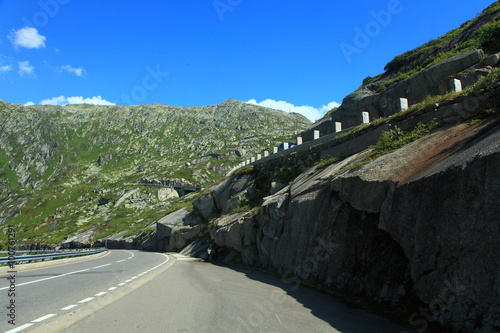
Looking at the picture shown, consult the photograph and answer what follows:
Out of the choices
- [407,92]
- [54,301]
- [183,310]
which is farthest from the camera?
[407,92]

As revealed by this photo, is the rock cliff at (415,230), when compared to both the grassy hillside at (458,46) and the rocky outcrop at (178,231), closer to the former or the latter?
the grassy hillside at (458,46)

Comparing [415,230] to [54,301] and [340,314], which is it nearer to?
[340,314]

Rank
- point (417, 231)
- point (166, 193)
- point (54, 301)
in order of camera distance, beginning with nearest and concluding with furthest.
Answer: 1. point (417, 231)
2. point (54, 301)
3. point (166, 193)

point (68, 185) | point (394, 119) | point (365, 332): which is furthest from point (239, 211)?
point (68, 185)

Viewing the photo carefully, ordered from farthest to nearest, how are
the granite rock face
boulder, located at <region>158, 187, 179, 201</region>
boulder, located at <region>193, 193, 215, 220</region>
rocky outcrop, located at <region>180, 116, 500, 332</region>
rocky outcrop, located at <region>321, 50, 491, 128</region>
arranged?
boulder, located at <region>158, 187, 179, 201</region> < boulder, located at <region>193, 193, 215, 220</region> < the granite rock face < rocky outcrop, located at <region>321, 50, 491, 128</region> < rocky outcrop, located at <region>180, 116, 500, 332</region>

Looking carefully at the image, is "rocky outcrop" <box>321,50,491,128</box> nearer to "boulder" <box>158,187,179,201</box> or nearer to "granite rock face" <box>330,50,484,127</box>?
"granite rock face" <box>330,50,484,127</box>

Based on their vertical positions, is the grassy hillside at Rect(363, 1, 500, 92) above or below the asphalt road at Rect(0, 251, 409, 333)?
above

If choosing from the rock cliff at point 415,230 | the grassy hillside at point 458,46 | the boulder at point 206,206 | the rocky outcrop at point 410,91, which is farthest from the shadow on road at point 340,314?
the boulder at point 206,206

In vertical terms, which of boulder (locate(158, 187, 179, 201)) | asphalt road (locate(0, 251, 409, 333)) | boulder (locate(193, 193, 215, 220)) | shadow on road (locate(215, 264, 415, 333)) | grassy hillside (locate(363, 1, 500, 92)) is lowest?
shadow on road (locate(215, 264, 415, 333))

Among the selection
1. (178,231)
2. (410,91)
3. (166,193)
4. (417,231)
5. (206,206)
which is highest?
(410,91)

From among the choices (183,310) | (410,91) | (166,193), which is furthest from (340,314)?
(166,193)

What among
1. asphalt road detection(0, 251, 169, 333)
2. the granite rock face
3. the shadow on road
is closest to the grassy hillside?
the granite rock face

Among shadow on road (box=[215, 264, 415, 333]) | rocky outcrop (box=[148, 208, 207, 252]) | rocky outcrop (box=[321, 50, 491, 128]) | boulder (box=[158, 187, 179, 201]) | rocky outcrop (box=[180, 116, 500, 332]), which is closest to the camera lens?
rocky outcrop (box=[180, 116, 500, 332])

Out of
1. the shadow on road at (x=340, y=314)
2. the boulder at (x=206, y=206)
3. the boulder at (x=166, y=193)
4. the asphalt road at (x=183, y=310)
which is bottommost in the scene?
the shadow on road at (x=340, y=314)
